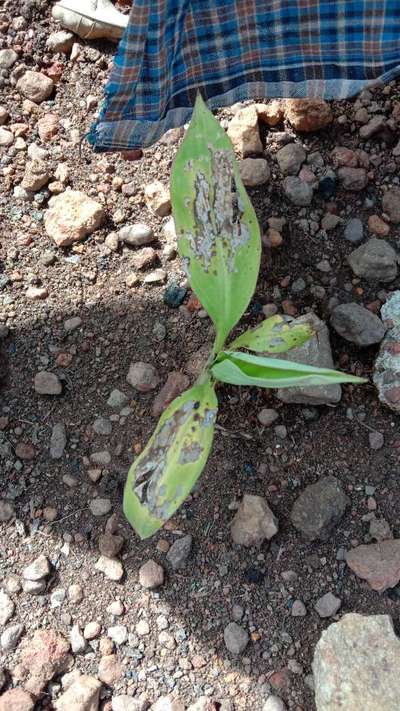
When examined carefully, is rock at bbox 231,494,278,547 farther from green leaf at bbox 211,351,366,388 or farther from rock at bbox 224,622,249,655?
green leaf at bbox 211,351,366,388

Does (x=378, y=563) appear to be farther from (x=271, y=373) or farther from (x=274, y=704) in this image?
(x=271, y=373)

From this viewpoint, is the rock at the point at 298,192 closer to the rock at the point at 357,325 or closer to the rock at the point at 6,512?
the rock at the point at 357,325

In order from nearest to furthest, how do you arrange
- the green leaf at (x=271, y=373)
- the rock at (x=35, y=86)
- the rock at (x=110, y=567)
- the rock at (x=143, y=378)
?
the green leaf at (x=271, y=373)
the rock at (x=110, y=567)
the rock at (x=143, y=378)
the rock at (x=35, y=86)

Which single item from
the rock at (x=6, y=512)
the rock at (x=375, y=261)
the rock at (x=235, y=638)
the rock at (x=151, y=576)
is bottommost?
the rock at (x=235, y=638)

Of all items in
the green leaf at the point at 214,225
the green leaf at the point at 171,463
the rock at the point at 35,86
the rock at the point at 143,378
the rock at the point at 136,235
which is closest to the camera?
the green leaf at the point at 171,463

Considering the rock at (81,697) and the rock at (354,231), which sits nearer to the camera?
the rock at (81,697)

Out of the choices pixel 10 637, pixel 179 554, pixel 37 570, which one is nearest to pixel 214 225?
pixel 179 554

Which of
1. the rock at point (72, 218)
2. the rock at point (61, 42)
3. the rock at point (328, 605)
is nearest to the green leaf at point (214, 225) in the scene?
the rock at point (72, 218)
